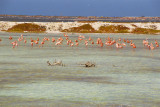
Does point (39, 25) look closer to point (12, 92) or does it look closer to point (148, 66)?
point (148, 66)

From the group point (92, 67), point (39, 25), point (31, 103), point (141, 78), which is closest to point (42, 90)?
point (31, 103)

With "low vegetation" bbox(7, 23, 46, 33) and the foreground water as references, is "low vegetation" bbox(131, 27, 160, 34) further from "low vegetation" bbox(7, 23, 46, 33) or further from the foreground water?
the foreground water

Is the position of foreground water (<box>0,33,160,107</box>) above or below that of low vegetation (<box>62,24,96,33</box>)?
below

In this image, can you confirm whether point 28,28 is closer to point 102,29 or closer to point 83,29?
point 83,29

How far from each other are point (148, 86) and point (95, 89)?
3.09 meters

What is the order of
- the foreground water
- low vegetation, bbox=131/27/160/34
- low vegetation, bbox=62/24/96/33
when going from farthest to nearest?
low vegetation, bbox=62/24/96/33
low vegetation, bbox=131/27/160/34
the foreground water

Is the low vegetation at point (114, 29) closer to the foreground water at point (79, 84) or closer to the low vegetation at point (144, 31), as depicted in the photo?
the low vegetation at point (144, 31)

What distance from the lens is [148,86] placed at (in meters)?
21.8

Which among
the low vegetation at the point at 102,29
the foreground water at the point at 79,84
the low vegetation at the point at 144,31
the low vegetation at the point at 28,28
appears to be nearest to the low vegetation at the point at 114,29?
the low vegetation at the point at 102,29

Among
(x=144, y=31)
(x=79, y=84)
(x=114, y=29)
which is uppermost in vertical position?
(x=114, y=29)

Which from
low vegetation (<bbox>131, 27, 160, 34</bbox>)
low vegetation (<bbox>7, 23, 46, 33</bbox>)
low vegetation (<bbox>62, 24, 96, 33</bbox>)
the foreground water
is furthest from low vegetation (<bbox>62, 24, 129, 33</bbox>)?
the foreground water

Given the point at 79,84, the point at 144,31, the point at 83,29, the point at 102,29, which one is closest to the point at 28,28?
the point at 83,29

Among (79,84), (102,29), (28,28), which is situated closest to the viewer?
(79,84)

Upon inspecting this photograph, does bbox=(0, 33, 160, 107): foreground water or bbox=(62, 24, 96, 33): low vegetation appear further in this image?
bbox=(62, 24, 96, 33): low vegetation
